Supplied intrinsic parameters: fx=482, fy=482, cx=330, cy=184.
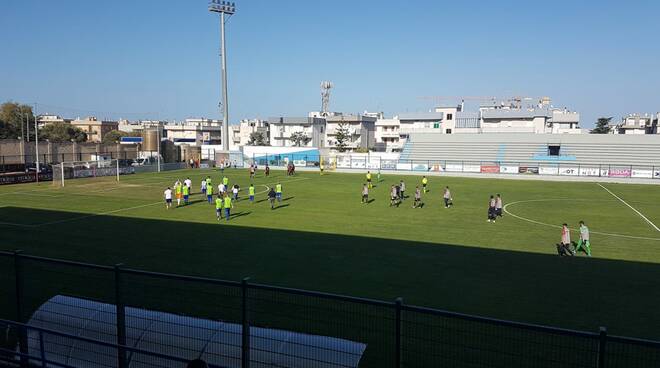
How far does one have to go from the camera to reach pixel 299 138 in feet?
363

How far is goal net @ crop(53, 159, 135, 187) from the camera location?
149 feet

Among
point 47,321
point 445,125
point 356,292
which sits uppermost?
point 445,125

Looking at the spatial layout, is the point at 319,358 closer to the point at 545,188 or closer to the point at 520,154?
the point at 545,188

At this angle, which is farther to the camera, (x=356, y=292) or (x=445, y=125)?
(x=445, y=125)

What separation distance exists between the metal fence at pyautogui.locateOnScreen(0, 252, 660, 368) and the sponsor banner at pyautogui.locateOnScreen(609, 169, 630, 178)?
45467mm

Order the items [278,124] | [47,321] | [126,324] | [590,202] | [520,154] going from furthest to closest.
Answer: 1. [278,124]
2. [520,154]
3. [590,202]
4. [47,321]
5. [126,324]

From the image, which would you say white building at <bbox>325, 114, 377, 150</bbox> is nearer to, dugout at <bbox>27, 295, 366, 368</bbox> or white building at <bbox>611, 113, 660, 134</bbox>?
white building at <bbox>611, 113, 660, 134</bbox>

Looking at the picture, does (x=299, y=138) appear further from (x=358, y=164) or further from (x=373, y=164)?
(x=373, y=164)

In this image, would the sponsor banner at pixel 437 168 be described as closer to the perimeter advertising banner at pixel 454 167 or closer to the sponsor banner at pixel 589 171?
the perimeter advertising banner at pixel 454 167

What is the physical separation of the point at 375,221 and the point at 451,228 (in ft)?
13.3

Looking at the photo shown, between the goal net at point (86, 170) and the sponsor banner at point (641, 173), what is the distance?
5181 centimetres

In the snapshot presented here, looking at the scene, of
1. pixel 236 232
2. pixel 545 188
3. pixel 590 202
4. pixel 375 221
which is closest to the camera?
pixel 236 232

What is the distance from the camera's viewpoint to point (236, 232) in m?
22.4

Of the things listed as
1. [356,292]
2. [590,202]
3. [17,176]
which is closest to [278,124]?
[17,176]
